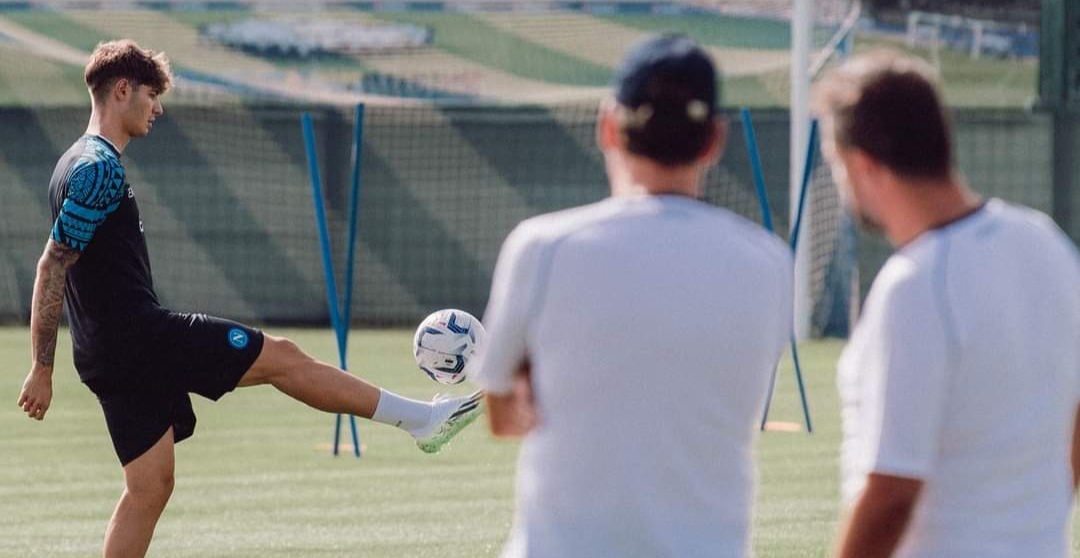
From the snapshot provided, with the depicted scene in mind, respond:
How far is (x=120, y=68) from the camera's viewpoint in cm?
608

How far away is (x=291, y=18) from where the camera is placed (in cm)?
2259

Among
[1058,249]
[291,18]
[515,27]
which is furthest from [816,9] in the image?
[1058,249]

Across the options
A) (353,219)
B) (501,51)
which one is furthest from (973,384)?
(501,51)

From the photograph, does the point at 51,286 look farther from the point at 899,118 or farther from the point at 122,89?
the point at 899,118

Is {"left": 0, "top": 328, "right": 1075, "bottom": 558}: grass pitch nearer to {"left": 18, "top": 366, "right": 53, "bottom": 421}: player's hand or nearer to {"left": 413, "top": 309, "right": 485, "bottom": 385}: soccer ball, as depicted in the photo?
{"left": 413, "top": 309, "right": 485, "bottom": 385}: soccer ball

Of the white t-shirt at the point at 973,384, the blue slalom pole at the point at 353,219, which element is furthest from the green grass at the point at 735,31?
the white t-shirt at the point at 973,384

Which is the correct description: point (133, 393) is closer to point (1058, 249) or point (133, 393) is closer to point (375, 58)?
point (1058, 249)

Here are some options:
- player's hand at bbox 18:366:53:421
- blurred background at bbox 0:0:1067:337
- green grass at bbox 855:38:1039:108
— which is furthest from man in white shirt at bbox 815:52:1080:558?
green grass at bbox 855:38:1039:108

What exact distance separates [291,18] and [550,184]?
174 inches

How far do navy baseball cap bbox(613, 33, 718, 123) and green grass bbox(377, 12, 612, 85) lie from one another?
1917 centimetres

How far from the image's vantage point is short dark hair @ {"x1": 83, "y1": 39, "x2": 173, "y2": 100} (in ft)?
19.9

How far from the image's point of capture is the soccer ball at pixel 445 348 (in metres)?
8.16

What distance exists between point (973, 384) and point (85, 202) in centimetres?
382

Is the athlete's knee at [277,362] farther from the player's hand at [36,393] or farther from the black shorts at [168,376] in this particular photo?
the player's hand at [36,393]
